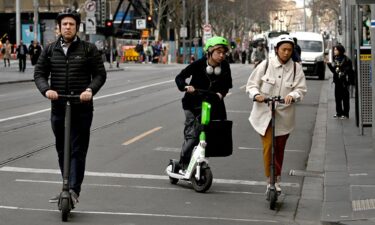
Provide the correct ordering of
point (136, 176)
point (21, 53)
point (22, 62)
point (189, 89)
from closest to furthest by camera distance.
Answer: point (189, 89) → point (136, 176) → point (21, 53) → point (22, 62)

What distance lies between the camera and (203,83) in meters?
10.4

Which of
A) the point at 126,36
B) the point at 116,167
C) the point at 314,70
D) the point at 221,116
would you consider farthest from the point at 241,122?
the point at 126,36

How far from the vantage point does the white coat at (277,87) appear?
9477 millimetres

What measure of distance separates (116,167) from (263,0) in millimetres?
99873

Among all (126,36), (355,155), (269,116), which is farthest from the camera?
(126,36)

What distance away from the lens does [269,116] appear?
946cm

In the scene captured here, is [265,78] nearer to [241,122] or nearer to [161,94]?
[241,122]

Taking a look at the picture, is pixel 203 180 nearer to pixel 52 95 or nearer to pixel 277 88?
pixel 277 88

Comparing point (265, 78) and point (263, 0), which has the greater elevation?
point (263, 0)

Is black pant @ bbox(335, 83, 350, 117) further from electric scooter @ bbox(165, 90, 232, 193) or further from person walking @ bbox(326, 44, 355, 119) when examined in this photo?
electric scooter @ bbox(165, 90, 232, 193)

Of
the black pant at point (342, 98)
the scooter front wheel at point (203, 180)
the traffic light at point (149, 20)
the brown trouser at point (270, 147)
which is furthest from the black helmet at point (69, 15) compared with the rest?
the traffic light at point (149, 20)

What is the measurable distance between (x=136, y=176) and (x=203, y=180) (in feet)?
4.93

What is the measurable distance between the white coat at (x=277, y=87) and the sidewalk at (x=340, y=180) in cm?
98

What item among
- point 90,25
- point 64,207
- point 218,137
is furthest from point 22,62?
point 64,207
